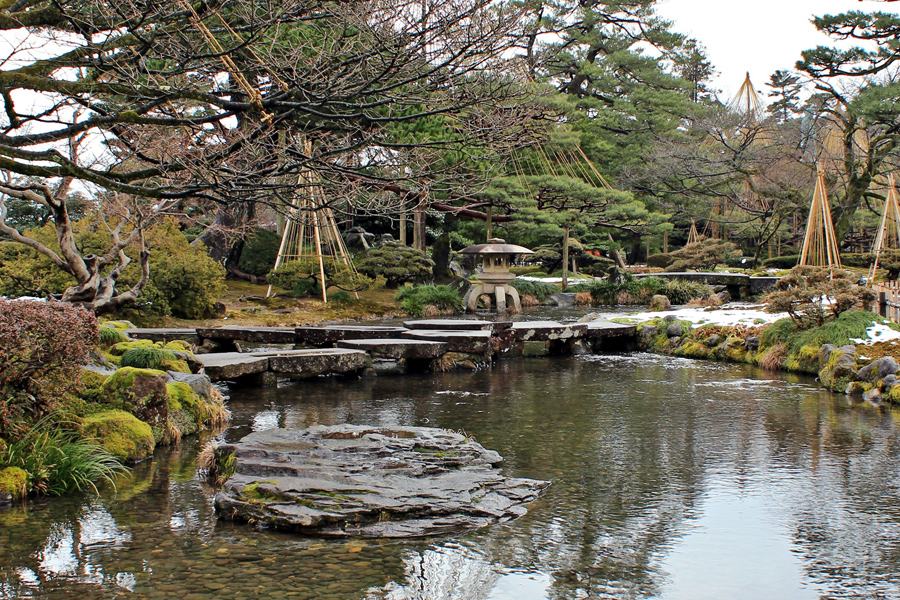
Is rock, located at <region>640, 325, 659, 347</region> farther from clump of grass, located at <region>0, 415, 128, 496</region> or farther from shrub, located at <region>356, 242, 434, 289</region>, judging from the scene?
clump of grass, located at <region>0, 415, 128, 496</region>

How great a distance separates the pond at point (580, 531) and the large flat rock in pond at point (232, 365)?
5.08 ft

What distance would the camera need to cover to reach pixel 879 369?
30.4 feet

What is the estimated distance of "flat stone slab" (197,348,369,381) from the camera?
9.43 m

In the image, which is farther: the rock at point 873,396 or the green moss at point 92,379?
the rock at point 873,396

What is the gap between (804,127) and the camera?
138 feet

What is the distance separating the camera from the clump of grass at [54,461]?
522 cm

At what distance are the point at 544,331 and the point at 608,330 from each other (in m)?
1.57

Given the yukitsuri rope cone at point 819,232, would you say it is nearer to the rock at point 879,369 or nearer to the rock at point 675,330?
the rock at point 675,330

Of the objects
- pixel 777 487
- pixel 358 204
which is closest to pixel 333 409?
pixel 358 204

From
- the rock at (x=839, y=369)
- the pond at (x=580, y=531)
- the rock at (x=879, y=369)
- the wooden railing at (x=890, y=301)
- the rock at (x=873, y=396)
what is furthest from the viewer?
the wooden railing at (x=890, y=301)

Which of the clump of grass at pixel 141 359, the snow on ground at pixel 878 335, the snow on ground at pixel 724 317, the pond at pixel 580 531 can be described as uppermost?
the snow on ground at pixel 724 317

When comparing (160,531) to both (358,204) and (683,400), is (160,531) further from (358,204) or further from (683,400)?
(683,400)

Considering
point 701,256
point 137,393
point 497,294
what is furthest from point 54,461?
point 701,256

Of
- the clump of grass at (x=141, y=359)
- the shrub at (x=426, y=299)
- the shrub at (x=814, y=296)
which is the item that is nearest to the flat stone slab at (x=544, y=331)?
the shrub at (x=814, y=296)
